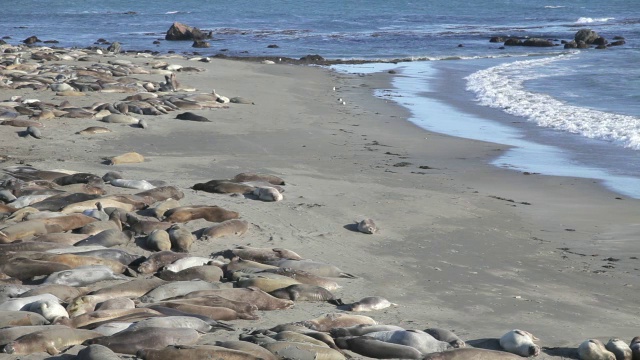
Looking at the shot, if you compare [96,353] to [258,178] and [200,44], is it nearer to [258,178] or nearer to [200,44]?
[258,178]

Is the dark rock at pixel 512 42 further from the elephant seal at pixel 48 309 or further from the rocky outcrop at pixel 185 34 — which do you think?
the elephant seal at pixel 48 309

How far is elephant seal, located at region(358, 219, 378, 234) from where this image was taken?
7.40 m

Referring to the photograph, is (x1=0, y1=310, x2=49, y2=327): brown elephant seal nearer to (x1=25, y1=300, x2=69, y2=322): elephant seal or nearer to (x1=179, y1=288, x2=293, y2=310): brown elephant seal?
(x1=25, y1=300, x2=69, y2=322): elephant seal

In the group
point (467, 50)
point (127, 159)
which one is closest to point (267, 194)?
point (127, 159)

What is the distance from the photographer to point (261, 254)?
614 cm

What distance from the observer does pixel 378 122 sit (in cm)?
1437

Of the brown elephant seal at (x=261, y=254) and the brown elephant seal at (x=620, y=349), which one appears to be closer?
the brown elephant seal at (x=620, y=349)

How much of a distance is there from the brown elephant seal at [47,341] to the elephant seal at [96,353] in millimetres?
265

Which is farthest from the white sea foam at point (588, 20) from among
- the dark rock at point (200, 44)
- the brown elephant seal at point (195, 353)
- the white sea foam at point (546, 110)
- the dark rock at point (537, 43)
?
the brown elephant seal at point (195, 353)

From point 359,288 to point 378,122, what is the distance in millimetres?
8685

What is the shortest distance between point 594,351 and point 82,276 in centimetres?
296

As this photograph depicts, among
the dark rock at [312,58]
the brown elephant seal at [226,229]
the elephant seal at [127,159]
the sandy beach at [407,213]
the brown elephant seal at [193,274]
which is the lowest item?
the dark rock at [312,58]

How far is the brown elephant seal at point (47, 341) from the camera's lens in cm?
402

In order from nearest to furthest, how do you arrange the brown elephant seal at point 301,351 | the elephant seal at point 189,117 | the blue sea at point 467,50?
1. the brown elephant seal at point 301,351
2. the elephant seal at point 189,117
3. the blue sea at point 467,50
